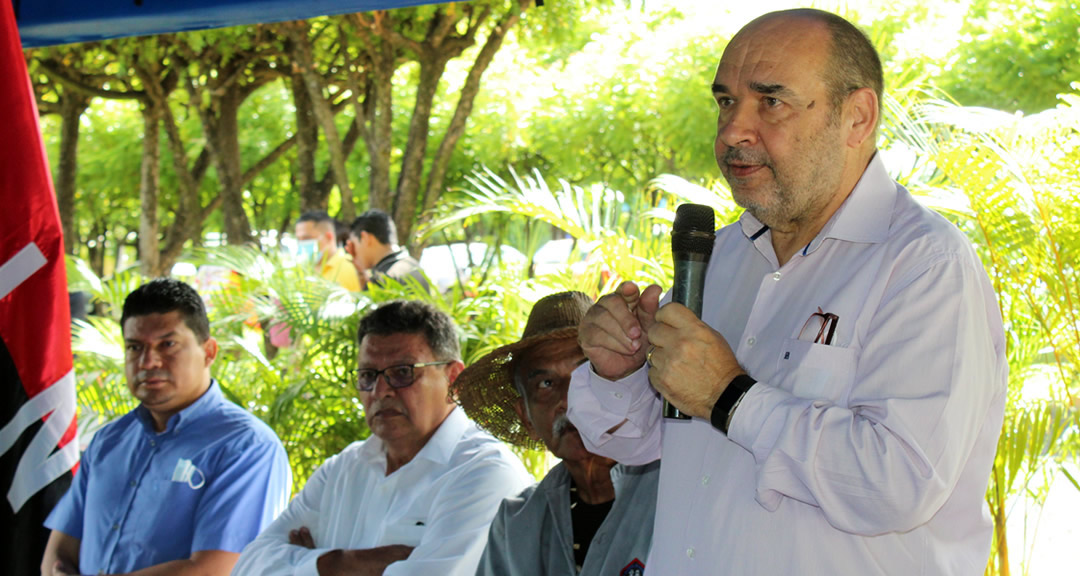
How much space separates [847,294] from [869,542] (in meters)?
0.41

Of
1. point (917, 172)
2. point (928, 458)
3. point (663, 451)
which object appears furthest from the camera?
point (917, 172)

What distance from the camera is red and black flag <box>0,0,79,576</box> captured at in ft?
9.87

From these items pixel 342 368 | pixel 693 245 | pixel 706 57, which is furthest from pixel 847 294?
pixel 706 57

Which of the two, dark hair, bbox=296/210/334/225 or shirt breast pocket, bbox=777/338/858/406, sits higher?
shirt breast pocket, bbox=777/338/858/406

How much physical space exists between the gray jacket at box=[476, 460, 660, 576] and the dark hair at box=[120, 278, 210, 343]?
1.89 metres

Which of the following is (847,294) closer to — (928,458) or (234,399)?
(928,458)

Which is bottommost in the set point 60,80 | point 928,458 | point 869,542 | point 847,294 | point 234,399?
point 234,399

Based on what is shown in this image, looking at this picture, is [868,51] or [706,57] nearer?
[868,51]

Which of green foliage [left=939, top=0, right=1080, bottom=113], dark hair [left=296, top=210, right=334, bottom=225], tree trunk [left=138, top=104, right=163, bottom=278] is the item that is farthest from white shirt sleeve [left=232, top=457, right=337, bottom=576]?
green foliage [left=939, top=0, right=1080, bottom=113]

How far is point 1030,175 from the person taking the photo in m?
3.85

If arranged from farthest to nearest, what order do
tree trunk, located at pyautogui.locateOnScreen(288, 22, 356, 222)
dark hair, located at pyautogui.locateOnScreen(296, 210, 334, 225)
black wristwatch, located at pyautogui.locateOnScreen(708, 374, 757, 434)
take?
dark hair, located at pyautogui.locateOnScreen(296, 210, 334, 225)
tree trunk, located at pyautogui.locateOnScreen(288, 22, 356, 222)
black wristwatch, located at pyautogui.locateOnScreen(708, 374, 757, 434)

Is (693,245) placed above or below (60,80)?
below

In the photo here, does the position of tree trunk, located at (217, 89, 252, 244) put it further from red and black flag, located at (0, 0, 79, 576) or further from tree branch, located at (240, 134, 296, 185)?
red and black flag, located at (0, 0, 79, 576)

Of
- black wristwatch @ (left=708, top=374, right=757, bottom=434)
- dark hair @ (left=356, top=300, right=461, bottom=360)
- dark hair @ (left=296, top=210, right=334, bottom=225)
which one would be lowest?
dark hair @ (left=356, top=300, right=461, bottom=360)
